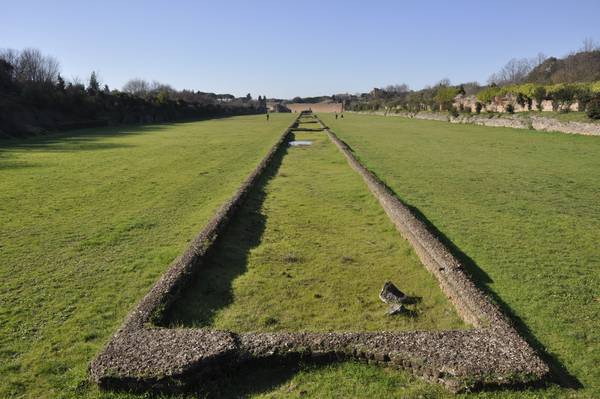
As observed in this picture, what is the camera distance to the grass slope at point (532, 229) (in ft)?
15.3

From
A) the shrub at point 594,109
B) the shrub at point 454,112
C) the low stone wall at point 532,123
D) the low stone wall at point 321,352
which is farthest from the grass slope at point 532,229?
the shrub at point 454,112

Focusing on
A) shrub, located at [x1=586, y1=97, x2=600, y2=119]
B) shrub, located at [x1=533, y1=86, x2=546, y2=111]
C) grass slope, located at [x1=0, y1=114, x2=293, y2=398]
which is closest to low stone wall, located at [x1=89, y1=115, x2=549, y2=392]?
grass slope, located at [x1=0, y1=114, x2=293, y2=398]

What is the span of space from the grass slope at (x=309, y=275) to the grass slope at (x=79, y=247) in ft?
2.79

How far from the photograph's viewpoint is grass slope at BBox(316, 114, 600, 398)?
184 inches

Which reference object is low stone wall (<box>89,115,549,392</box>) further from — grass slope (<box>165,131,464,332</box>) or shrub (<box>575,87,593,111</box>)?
shrub (<box>575,87,593,111</box>)

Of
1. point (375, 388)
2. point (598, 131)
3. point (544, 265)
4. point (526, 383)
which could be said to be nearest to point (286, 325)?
point (375, 388)

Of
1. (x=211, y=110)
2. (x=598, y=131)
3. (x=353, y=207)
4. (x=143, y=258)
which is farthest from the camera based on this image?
(x=211, y=110)

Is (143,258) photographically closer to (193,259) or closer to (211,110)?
(193,259)

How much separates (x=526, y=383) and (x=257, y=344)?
88.6 inches

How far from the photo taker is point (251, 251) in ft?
24.9

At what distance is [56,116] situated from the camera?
3959cm

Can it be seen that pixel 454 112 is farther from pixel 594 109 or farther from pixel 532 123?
pixel 594 109

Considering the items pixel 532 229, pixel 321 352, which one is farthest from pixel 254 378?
pixel 532 229

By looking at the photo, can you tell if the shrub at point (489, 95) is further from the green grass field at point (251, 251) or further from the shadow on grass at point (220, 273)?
the shadow on grass at point (220, 273)
